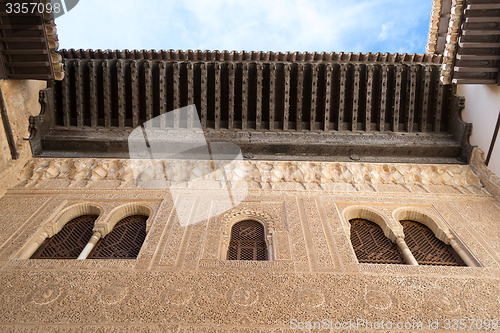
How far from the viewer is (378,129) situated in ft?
17.7

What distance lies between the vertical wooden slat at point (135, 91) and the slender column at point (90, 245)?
1.91m

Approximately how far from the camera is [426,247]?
4.06 meters

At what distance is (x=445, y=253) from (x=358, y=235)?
2.97 feet

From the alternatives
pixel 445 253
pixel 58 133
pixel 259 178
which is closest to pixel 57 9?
pixel 58 133

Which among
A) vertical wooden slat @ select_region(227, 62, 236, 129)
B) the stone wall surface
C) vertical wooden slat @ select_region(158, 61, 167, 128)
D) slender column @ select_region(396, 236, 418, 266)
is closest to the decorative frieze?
the stone wall surface

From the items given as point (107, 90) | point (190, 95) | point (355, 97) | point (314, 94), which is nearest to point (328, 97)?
point (314, 94)

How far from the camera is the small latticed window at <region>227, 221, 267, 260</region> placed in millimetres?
3816

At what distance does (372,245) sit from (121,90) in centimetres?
393

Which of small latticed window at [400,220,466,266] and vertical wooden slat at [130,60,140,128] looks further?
vertical wooden slat at [130,60,140,128]

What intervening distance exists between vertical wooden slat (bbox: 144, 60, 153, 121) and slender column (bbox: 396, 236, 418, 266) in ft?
12.1

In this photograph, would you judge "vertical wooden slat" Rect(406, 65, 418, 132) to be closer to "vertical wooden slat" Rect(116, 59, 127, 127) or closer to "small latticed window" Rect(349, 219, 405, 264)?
"small latticed window" Rect(349, 219, 405, 264)

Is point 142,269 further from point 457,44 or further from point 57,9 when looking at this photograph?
point 457,44

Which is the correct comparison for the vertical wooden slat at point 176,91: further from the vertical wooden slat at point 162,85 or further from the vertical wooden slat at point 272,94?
the vertical wooden slat at point 272,94

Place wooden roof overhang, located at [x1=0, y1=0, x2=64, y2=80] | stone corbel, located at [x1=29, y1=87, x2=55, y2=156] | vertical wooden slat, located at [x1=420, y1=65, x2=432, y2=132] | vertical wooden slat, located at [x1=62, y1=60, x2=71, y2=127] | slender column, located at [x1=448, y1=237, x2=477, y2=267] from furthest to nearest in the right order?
vertical wooden slat, located at [x1=62, y1=60, x2=71, y2=127] → vertical wooden slat, located at [x1=420, y1=65, x2=432, y2=132] → stone corbel, located at [x1=29, y1=87, x2=55, y2=156] → wooden roof overhang, located at [x1=0, y1=0, x2=64, y2=80] → slender column, located at [x1=448, y1=237, x2=477, y2=267]
